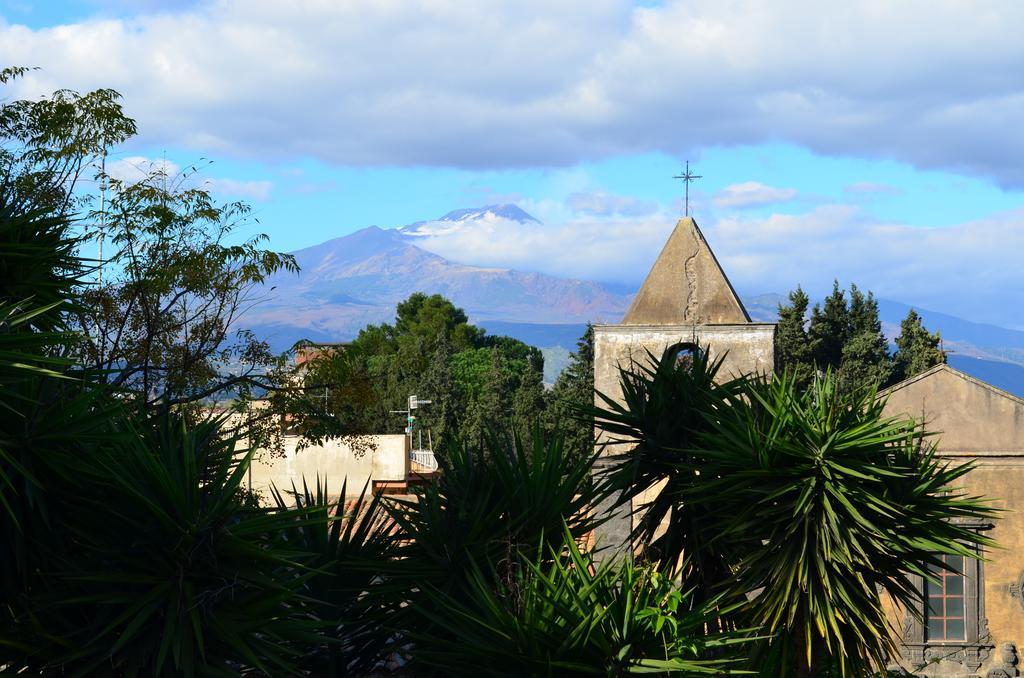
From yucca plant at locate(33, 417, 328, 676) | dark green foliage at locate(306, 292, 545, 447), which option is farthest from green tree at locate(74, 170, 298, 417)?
yucca plant at locate(33, 417, 328, 676)

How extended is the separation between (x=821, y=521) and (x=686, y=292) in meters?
5.55

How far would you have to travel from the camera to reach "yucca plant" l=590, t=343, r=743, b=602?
10320 mm

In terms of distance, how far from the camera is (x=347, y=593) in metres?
8.96

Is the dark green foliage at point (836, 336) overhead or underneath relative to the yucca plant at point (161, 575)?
overhead

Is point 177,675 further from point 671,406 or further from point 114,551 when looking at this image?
point 671,406

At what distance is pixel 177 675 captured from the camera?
7.00m

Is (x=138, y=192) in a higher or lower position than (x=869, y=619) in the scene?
higher

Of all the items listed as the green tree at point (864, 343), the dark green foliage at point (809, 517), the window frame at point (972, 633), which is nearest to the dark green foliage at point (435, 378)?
the dark green foliage at point (809, 517)

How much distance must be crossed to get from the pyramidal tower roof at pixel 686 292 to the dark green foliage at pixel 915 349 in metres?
30.6

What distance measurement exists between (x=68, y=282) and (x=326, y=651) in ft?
11.0

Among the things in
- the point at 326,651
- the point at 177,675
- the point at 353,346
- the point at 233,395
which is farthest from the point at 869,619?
the point at 233,395

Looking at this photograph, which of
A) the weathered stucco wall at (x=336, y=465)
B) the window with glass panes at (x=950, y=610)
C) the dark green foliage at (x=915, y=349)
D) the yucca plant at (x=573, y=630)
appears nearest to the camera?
the yucca plant at (x=573, y=630)

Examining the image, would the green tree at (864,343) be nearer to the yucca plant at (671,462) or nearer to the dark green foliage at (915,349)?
the dark green foliage at (915,349)

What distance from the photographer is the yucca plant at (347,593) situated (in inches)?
339
